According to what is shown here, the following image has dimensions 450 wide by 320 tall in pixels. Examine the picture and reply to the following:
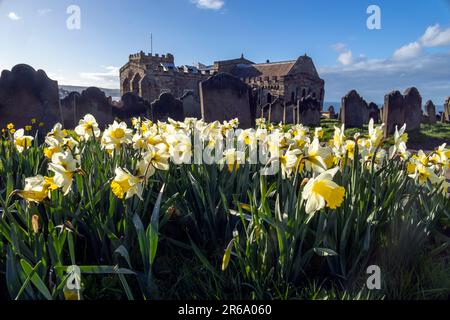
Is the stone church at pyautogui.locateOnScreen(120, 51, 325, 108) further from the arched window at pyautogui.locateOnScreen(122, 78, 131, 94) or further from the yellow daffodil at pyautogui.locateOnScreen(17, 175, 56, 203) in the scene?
the yellow daffodil at pyautogui.locateOnScreen(17, 175, 56, 203)

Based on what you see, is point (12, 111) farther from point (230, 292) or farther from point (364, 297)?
point (364, 297)

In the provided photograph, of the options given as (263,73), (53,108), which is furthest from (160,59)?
(53,108)

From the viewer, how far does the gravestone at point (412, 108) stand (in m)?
10.4

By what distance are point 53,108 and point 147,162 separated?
6724mm

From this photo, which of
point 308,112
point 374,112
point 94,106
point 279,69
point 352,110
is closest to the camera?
point 94,106

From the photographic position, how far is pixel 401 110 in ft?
31.8

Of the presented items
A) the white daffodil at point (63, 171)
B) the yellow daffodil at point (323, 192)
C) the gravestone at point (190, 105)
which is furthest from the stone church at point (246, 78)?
the yellow daffodil at point (323, 192)

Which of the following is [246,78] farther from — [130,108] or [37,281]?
[37,281]

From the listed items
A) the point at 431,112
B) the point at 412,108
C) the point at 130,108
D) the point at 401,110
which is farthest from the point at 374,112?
the point at 130,108

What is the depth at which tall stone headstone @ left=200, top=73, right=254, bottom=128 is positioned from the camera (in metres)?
6.83

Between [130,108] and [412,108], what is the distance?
9558 mm

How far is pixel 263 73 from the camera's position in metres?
39.4

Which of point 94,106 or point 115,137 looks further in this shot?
point 94,106

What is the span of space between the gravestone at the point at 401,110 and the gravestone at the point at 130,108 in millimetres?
7606
